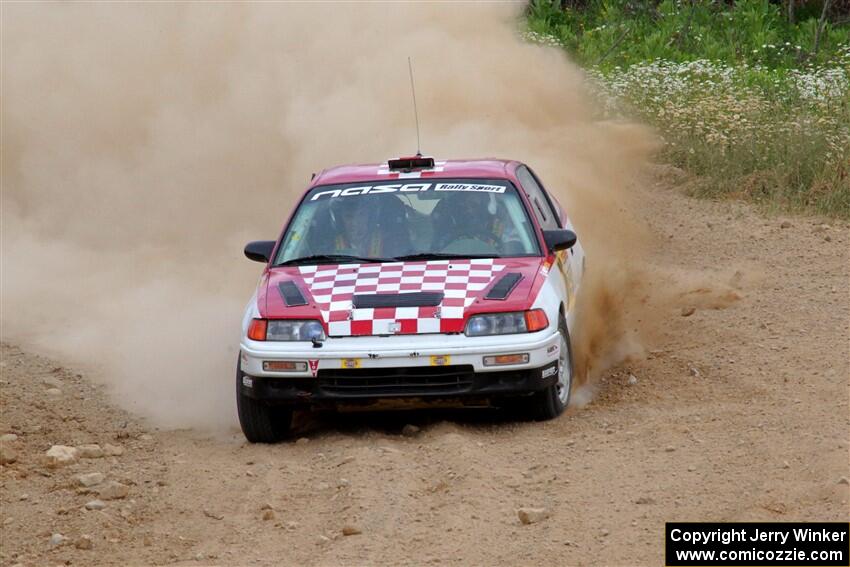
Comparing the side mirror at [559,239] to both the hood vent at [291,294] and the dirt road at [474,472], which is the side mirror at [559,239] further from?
the hood vent at [291,294]

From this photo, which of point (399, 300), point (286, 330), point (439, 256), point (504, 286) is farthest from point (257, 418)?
point (504, 286)

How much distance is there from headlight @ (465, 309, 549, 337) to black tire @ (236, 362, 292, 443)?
1.16 m

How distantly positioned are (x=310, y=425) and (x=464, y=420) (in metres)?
0.92

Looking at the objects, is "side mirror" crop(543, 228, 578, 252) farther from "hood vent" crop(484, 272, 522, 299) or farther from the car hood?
"hood vent" crop(484, 272, 522, 299)

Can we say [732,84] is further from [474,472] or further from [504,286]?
[474,472]

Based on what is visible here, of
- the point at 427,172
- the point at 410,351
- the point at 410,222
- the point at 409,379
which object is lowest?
the point at 409,379

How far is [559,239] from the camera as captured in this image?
8.81 meters

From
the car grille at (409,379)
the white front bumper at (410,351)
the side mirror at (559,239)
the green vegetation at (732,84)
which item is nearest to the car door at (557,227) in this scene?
the side mirror at (559,239)

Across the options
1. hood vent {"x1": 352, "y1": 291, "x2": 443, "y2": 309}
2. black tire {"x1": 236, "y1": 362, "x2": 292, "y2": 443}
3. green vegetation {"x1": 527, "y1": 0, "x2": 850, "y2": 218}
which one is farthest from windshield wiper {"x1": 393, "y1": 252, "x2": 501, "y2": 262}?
green vegetation {"x1": 527, "y1": 0, "x2": 850, "y2": 218}

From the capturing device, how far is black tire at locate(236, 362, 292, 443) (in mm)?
8180

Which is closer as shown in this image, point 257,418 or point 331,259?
point 257,418

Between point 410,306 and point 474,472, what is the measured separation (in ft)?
3.92

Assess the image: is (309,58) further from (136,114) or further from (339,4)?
(136,114)

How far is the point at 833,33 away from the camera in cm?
2084
